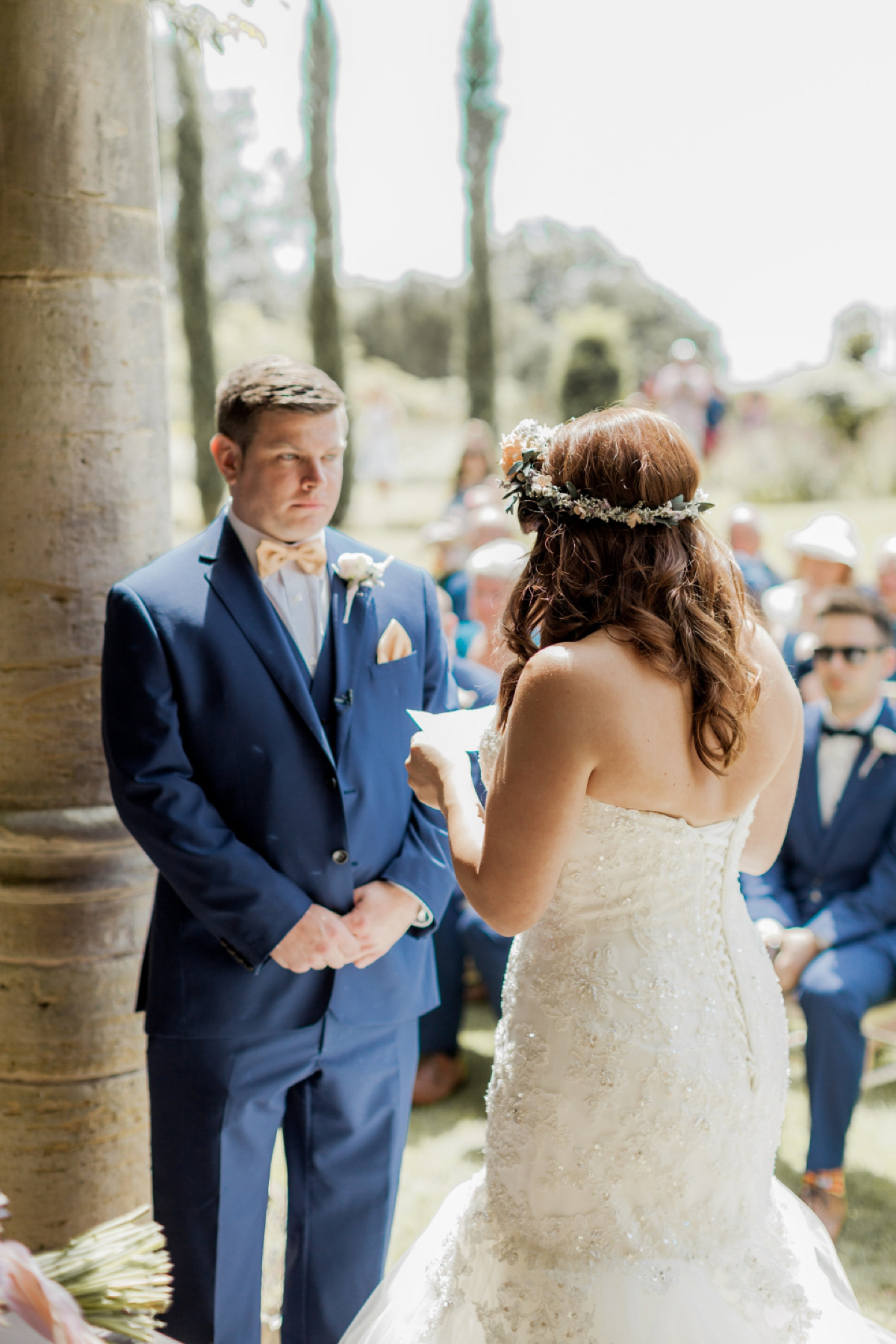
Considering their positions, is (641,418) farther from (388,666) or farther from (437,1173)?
(437,1173)

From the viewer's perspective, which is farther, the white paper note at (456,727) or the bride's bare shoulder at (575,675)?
the white paper note at (456,727)

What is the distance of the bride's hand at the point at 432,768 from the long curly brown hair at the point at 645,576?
0.30 m

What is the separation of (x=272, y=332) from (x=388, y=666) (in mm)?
29214

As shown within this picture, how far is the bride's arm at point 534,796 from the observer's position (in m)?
1.73

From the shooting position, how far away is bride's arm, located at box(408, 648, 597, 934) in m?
1.73

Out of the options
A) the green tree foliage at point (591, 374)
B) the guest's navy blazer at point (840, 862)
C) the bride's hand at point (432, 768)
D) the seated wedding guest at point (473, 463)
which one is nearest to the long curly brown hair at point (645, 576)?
the bride's hand at point (432, 768)

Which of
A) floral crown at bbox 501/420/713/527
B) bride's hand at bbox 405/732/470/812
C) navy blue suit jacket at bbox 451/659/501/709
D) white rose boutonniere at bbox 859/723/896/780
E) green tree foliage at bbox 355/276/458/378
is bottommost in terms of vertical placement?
white rose boutonniere at bbox 859/723/896/780

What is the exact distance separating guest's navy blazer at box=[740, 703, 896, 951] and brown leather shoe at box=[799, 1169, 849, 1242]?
0.81 meters

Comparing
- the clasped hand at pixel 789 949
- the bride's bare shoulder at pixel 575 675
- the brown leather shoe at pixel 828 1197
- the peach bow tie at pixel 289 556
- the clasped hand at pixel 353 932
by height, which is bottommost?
the brown leather shoe at pixel 828 1197

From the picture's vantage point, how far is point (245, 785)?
7.97 ft

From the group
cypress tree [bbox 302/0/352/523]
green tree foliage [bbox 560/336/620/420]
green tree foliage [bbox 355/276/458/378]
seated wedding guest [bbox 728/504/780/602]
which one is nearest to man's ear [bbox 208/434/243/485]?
seated wedding guest [bbox 728/504/780/602]

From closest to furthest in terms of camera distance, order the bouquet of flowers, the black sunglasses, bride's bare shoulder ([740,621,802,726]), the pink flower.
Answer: the pink flower < the bouquet of flowers < bride's bare shoulder ([740,621,802,726]) < the black sunglasses

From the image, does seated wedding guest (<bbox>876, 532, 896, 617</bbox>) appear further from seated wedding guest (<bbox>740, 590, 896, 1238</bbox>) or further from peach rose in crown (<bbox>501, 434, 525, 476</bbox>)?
peach rose in crown (<bbox>501, 434, 525, 476</bbox>)

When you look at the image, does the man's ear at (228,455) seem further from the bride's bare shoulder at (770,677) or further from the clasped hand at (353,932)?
the bride's bare shoulder at (770,677)
